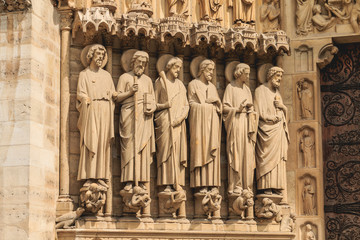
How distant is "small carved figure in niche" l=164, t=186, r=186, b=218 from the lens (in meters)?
11.1

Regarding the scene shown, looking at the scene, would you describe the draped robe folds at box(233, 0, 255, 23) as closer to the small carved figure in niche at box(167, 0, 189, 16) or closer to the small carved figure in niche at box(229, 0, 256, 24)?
the small carved figure in niche at box(229, 0, 256, 24)

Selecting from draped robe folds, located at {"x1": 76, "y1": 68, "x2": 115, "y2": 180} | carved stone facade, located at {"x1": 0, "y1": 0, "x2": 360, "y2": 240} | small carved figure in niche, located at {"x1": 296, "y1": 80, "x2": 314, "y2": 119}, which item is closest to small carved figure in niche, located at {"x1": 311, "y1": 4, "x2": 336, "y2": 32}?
carved stone facade, located at {"x1": 0, "y1": 0, "x2": 360, "y2": 240}

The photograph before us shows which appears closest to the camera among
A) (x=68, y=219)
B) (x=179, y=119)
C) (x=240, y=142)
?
(x=68, y=219)

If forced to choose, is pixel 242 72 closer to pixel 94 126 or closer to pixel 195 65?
pixel 195 65

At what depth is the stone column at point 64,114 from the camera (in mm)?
10797

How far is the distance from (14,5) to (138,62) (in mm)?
1681

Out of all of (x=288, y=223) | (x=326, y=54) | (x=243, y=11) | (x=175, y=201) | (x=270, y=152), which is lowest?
(x=288, y=223)

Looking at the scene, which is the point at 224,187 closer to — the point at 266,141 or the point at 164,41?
the point at 266,141

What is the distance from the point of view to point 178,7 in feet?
38.9

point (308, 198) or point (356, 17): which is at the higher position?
→ point (356, 17)

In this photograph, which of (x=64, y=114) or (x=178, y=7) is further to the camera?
(x=178, y=7)

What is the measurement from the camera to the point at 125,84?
11.2m

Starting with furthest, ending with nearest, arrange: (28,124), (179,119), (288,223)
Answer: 1. (288,223)
2. (179,119)
3. (28,124)

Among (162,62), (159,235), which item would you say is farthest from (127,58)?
(159,235)
